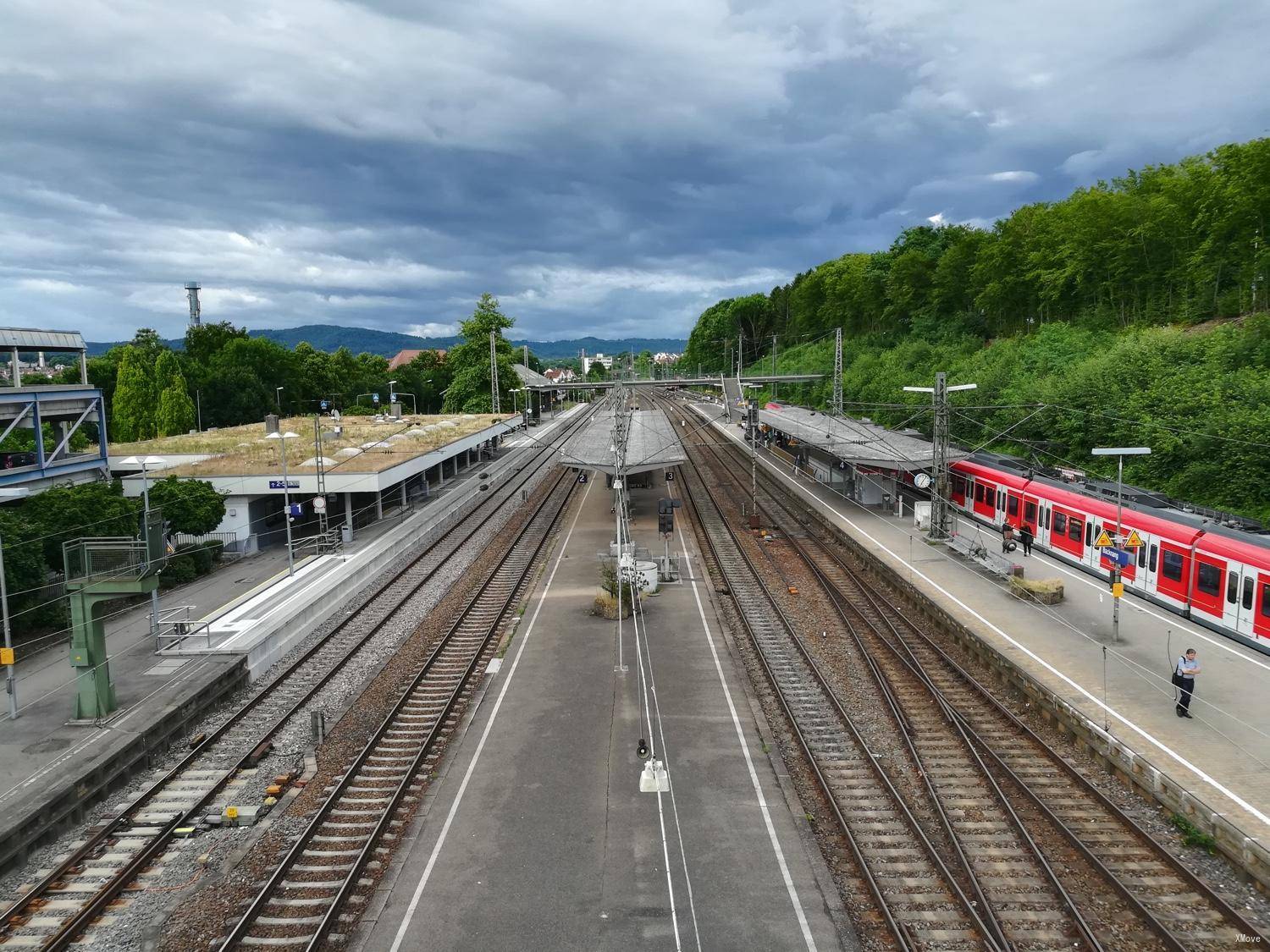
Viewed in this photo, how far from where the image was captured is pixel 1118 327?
160 feet

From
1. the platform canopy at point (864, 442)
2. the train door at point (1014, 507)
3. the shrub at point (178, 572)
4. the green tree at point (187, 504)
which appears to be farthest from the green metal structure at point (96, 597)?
the train door at point (1014, 507)

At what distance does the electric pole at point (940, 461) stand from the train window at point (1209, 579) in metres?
9.97

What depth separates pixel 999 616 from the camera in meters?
21.0

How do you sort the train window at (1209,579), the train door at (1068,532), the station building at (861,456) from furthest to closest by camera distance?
the station building at (861,456) → the train door at (1068,532) → the train window at (1209,579)

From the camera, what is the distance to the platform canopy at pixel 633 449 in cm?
3500

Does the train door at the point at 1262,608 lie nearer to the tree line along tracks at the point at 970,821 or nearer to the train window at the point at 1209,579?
the train window at the point at 1209,579

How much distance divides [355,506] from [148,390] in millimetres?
37191

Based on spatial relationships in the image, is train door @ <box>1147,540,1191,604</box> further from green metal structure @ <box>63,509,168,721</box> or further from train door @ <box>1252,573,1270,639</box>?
green metal structure @ <box>63,509,168,721</box>

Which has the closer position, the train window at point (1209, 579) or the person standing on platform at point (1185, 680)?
the person standing on platform at point (1185, 680)

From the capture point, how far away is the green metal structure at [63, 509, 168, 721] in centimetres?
1523

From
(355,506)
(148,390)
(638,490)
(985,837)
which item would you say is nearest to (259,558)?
(355,506)

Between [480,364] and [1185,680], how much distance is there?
8156 centimetres

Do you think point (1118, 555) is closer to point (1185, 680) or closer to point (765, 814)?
point (1185, 680)

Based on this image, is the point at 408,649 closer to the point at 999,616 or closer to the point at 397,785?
the point at 397,785
